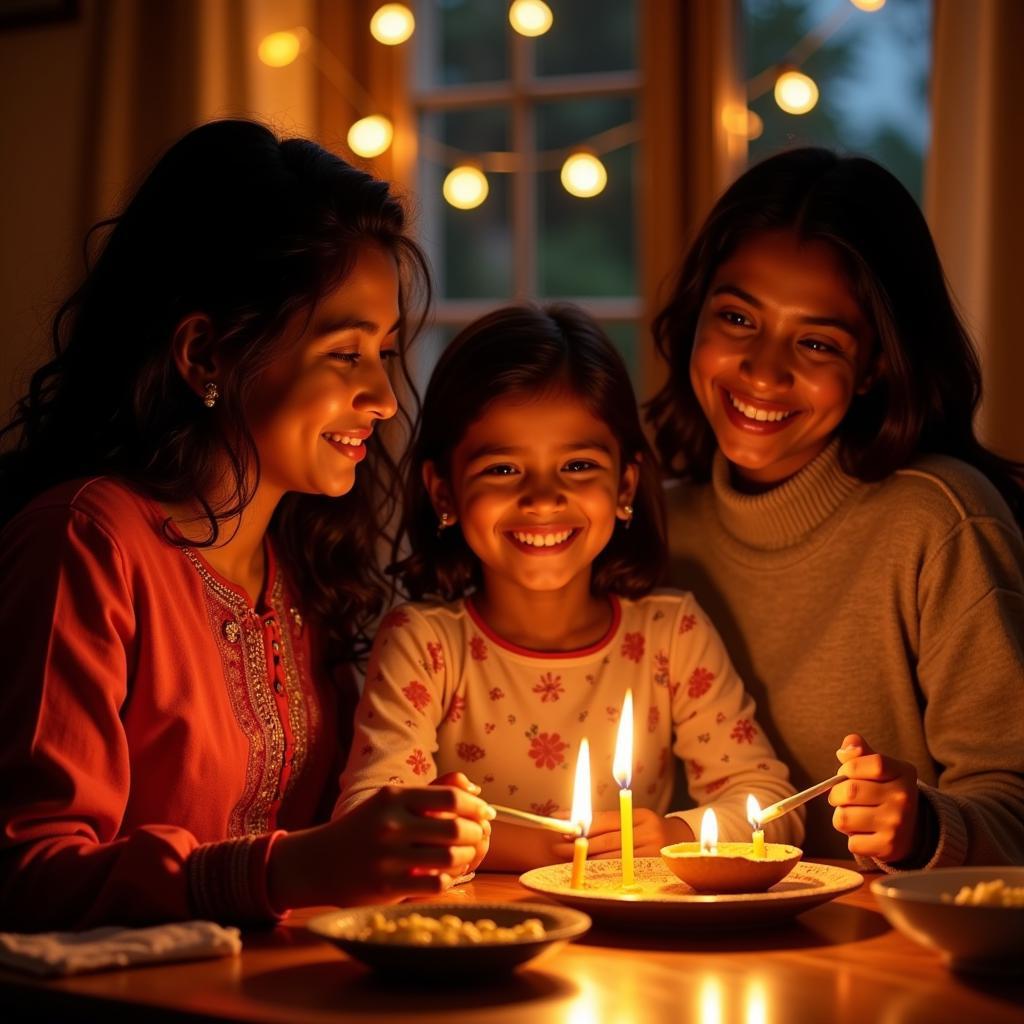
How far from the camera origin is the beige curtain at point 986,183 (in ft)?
8.88

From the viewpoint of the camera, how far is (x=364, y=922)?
1.27 metres

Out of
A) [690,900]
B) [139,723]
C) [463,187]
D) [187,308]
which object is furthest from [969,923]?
[463,187]

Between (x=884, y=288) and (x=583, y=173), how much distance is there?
4.38 ft

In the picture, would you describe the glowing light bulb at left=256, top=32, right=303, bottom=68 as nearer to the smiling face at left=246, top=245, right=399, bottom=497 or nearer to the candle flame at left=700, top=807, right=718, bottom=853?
the smiling face at left=246, top=245, right=399, bottom=497

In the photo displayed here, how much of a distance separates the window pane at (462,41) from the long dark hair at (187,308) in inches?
73.2

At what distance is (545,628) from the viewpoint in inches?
83.8

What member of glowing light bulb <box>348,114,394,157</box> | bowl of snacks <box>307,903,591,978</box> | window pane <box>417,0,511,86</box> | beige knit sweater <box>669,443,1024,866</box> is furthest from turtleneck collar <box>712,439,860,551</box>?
window pane <box>417,0,511,86</box>

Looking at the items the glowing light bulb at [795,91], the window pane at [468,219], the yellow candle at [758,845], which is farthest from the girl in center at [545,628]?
the window pane at [468,219]

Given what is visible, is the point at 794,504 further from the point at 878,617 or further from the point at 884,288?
the point at 884,288

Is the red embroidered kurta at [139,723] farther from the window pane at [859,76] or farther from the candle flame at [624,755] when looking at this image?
the window pane at [859,76]

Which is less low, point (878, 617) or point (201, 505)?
point (201, 505)

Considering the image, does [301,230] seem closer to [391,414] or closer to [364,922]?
[391,414]

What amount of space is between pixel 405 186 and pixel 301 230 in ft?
5.91

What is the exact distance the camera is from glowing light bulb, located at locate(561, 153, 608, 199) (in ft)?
10.8
